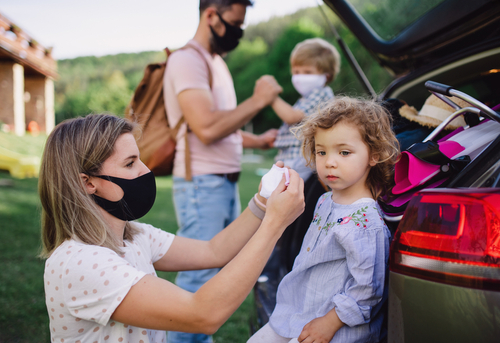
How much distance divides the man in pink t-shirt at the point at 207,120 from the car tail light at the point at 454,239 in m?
1.54

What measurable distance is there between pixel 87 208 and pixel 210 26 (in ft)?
5.48

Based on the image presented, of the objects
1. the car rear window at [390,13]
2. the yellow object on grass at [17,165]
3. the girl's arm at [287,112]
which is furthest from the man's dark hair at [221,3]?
the yellow object on grass at [17,165]

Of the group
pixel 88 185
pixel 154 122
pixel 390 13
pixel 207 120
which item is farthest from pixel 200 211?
pixel 390 13

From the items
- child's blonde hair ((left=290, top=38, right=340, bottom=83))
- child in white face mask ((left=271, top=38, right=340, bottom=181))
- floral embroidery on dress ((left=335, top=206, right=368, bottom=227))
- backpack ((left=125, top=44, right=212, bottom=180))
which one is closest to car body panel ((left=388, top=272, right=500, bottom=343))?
floral embroidery on dress ((left=335, top=206, right=368, bottom=227))

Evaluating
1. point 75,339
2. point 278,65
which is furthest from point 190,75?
point 278,65

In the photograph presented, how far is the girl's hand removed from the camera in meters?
1.32

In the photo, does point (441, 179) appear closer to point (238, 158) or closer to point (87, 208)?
point (87, 208)

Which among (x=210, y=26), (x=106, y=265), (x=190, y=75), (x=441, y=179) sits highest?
(x=210, y=26)

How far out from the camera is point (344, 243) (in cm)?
140

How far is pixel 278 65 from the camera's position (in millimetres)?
49625

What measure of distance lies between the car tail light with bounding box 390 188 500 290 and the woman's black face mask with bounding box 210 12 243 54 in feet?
6.34

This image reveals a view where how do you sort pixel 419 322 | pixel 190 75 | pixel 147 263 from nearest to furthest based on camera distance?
1. pixel 419 322
2. pixel 147 263
3. pixel 190 75

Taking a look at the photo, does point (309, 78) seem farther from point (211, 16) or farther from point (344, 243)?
point (344, 243)

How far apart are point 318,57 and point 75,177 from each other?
7.38 feet
